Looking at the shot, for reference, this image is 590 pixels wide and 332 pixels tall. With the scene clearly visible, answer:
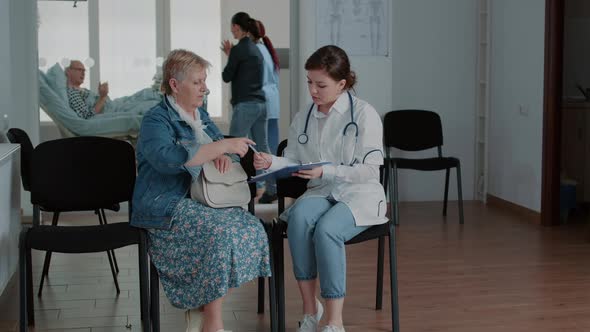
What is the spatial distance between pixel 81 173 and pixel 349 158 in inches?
45.7

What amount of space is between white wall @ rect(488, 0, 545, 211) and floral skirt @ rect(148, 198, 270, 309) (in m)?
3.48

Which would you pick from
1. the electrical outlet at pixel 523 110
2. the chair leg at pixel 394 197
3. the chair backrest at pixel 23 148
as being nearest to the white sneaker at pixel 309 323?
the chair backrest at pixel 23 148

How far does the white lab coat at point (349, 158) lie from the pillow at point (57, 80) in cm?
331

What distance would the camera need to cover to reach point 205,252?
3.23m

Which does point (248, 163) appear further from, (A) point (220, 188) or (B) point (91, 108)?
(B) point (91, 108)

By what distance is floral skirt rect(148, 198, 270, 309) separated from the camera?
3.22 metres

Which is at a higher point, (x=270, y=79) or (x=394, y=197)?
(x=270, y=79)

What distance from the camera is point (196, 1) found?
21.5 ft

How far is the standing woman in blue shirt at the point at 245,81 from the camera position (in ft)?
21.4

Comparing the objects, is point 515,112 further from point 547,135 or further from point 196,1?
point 196,1

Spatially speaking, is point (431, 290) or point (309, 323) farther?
point (431, 290)

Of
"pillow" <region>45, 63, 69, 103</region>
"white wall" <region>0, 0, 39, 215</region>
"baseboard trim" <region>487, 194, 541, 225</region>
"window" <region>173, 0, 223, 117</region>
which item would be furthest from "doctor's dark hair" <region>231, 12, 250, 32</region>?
"baseboard trim" <region>487, 194, 541, 225</region>

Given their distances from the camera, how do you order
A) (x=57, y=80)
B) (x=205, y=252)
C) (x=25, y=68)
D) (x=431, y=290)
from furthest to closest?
(x=57, y=80)
(x=25, y=68)
(x=431, y=290)
(x=205, y=252)

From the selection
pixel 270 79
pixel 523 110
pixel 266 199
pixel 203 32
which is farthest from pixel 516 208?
pixel 203 32
